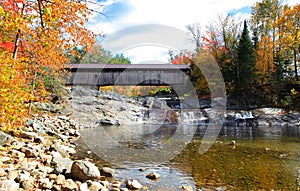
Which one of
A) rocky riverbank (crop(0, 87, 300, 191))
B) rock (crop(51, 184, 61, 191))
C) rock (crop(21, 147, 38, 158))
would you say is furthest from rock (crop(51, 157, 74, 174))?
rock (crop(51, 184, 61, 191))

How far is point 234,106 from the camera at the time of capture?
2373 centimetres

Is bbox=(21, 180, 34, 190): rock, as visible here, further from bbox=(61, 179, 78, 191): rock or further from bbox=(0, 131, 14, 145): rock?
bbox=(0, 131, 14, 145): rock

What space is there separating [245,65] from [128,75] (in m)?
12.3

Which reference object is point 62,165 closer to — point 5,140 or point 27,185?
point 27,185

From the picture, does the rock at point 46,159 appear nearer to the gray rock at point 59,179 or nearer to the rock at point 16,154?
the rock at point 16,154

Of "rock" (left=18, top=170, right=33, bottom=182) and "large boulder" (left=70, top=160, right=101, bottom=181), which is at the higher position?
"rock" (left=18, top=170, right=33, bottom=182)

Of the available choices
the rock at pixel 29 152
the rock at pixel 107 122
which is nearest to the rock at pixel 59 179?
the rock at pixel 29 152

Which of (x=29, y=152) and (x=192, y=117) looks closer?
(x=29, y=152)

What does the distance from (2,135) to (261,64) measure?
23.5 metres

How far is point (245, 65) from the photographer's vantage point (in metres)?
24.1

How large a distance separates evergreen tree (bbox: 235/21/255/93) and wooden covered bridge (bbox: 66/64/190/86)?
5953 mm

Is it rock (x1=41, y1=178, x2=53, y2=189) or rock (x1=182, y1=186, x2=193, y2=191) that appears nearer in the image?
rock (x1=41, y1=178, x2=53, y2=189)

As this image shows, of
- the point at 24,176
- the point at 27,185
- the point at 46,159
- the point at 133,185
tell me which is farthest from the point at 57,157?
the point at 133,185

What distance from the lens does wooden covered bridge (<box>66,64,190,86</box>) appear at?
28.1 metres
